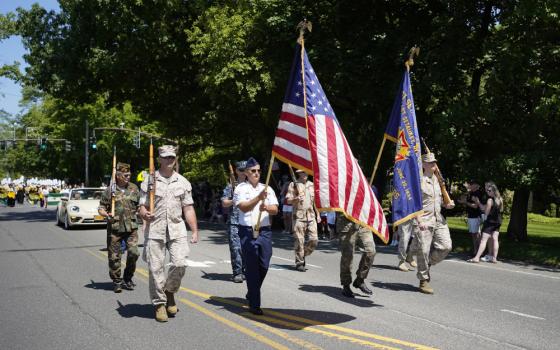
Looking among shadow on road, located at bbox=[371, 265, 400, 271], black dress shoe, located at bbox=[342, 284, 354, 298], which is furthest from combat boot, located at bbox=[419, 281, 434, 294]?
shadow on road, located at bbox=[371, 265, 400, 271]

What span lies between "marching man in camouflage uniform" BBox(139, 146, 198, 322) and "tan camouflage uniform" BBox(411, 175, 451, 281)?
12.2ft

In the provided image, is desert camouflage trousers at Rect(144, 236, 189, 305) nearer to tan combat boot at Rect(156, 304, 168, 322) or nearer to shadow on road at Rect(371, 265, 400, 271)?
tan combat boot at Rect(156, 304, 168, 322)

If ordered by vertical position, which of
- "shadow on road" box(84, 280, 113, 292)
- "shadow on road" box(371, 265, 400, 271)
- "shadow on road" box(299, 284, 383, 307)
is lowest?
"shadow on road" box(84, 280, 113, 292)

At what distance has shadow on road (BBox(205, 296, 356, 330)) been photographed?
6.96m

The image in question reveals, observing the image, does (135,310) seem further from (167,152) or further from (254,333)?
(167,152)

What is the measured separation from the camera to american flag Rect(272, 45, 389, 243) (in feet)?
22.8

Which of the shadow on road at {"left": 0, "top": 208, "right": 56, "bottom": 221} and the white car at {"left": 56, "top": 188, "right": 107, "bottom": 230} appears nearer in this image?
the white car at {"left": 56, "top": 188, "right": 107, "bottom": 230}

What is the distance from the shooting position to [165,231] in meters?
7.16

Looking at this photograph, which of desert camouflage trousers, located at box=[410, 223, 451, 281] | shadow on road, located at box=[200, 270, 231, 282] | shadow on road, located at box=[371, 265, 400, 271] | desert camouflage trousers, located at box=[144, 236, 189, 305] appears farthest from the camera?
shadow on road, located at box=[371, 265, 400, 271]

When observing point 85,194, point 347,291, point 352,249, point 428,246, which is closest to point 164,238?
point 352,249

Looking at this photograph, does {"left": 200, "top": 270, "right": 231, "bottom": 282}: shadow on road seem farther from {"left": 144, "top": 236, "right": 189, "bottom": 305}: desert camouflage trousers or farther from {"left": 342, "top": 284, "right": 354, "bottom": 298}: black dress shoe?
{"left": 144, "top": 236, "right": 189, "bottom": 305}: desert camouflage trousers

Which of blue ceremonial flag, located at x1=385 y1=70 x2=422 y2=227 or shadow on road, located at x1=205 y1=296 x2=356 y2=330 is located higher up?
blue ceremonial flag, located at x1=385 y1=70 x2=422 y2=227

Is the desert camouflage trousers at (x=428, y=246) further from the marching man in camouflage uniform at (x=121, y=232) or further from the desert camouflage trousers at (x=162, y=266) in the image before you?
the marching man in camouflage uniform at (x=121, y=232)

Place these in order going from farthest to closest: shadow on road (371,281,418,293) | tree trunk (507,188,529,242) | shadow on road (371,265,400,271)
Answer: tree trunk (507,188,529,242), shadow on road (371,265,400,271), shadow on road (371,281,418,293)
